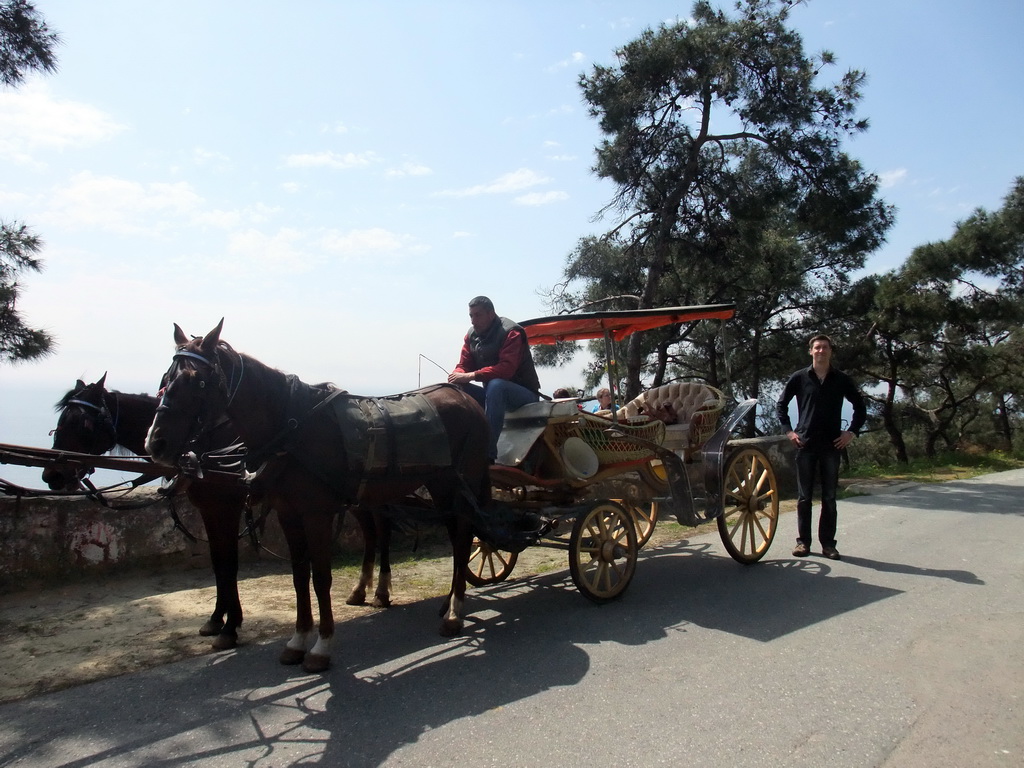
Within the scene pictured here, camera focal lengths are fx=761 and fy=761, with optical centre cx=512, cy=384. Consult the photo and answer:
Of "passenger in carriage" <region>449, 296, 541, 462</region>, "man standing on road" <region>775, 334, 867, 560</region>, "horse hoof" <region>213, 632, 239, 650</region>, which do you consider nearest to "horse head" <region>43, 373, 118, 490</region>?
"horse hoof" <region>213, 632, 239, 650</region>

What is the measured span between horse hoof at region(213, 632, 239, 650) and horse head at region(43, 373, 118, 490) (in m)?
1.43

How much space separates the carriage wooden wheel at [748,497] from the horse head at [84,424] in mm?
4863

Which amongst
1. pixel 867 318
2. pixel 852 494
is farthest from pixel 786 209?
pixel 852 494

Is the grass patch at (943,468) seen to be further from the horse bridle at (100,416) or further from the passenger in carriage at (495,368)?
the horse bridle at (100,416)

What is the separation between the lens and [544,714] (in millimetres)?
3660

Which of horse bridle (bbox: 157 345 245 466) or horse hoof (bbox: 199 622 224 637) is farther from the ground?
horse bridle (bbox: 157 345 245 466)

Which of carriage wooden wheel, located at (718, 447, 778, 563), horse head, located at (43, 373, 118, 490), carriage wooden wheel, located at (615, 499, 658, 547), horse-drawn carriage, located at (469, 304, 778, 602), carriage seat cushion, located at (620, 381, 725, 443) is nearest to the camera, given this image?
horse head, located at (43, 373, 118, 490)

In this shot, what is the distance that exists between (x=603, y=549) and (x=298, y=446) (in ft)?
7.99

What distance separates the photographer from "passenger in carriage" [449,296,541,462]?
5.82 meters

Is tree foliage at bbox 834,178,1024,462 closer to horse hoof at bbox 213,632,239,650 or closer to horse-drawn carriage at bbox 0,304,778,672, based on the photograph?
horse-drawn carriage at bbox 0,304,778,672

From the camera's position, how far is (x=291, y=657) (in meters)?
4.46

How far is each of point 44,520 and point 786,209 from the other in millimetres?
12507

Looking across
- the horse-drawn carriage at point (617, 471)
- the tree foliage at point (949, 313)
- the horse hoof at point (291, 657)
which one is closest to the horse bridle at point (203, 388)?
the horse hoof at point (291, 657)

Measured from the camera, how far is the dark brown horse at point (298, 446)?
4.04 m
